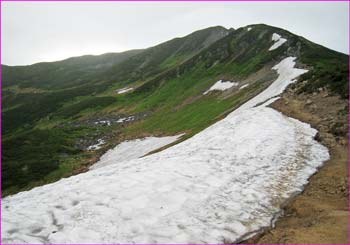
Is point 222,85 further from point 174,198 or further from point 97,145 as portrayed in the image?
point 174,198

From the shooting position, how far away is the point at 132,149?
48688 mm

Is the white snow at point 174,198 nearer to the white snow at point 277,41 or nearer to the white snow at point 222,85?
the white snow at point 222,85

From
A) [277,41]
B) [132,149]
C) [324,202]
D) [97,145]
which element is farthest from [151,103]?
[324,202]

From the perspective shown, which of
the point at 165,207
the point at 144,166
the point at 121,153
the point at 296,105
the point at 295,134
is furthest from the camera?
the point at 121,153

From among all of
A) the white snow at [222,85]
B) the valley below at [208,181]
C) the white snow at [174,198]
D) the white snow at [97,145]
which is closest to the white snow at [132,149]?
the valley below at [208,181]

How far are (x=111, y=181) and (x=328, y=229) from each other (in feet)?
30.7

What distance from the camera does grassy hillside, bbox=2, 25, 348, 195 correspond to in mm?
44781

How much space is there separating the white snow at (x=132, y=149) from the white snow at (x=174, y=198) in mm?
20871

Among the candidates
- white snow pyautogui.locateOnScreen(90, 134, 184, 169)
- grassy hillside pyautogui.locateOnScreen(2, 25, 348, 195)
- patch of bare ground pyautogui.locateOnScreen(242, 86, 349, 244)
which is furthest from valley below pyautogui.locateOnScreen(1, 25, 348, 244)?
grassy hillside pyautogui.locateOnScreen(2, 25, 348, 195)

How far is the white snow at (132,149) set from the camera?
4388 cm

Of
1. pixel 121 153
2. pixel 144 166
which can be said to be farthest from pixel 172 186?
pixel 121 153

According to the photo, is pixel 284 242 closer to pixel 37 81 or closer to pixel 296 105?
pixel 296 105

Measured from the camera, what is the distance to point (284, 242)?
12445 millimetres

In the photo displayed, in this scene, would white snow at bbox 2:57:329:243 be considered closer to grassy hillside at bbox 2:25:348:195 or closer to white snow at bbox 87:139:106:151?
grassy hillside at bbox 2:25:348:195
